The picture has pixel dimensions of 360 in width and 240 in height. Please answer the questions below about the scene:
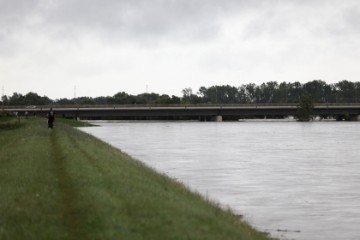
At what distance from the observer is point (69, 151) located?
32.5m

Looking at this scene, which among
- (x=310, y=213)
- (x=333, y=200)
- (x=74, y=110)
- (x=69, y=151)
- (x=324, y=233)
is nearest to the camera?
(x=324, y=233)

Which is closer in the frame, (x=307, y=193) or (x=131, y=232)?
(x=131, y=232)

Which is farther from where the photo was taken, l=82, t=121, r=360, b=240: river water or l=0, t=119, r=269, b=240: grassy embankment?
l=82, t=121, r=360, b=240: river water

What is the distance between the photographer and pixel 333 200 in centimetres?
2231

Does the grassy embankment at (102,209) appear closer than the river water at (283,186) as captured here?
Yes

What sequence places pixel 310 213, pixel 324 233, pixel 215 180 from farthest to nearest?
pixel 215 180, pixel 310 213, pixel 324 233

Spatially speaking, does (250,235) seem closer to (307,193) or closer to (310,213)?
(310,213)

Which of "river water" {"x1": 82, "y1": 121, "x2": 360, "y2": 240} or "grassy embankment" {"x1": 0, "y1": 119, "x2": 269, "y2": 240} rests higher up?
"grassy embankment" {"x1": 0, "y1": 119, "x2": 269, "y2": 240}

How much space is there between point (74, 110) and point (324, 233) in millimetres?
186307

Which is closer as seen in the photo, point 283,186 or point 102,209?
point 102,209

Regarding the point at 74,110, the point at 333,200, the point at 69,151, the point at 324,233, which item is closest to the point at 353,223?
the point at 324,233

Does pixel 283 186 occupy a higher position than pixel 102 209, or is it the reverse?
pixel 102 209

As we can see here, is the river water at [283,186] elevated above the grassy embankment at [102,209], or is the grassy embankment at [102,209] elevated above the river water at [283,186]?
the grassy embankment at [102,209]

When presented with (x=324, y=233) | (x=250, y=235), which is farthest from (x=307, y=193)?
(x=250, y=235)
